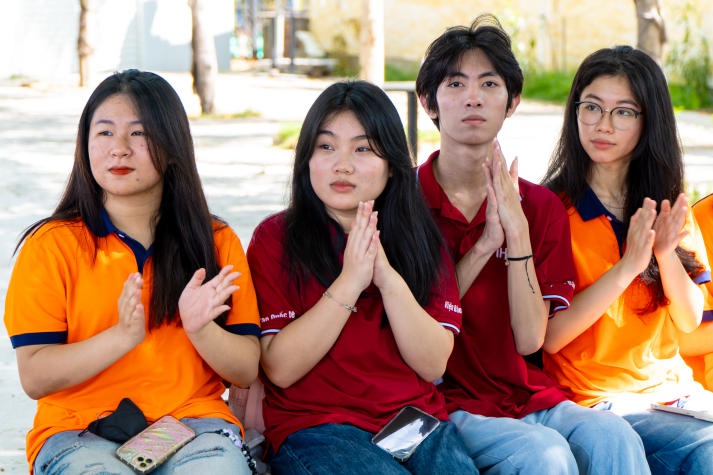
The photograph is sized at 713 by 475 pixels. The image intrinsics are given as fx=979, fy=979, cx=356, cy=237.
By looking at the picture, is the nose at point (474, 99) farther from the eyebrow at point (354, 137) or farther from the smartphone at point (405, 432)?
the smartphone at point (405, 432)

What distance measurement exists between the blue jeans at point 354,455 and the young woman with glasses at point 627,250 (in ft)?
1.94

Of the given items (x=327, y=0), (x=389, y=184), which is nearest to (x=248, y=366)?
(x=389, y=184)

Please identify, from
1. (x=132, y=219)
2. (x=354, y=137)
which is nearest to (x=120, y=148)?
(x=132, y=219)

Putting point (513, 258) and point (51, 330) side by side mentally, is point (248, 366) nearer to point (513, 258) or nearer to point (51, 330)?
point (51, 330)

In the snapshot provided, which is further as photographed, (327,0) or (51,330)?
(327,0)

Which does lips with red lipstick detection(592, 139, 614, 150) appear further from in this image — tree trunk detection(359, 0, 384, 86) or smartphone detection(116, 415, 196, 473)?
tree trunk detection(359, 0, 384, 86)

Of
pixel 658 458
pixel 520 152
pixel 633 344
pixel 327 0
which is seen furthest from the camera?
pixel 327 0

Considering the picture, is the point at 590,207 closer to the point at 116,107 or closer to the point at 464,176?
the point at 464,176

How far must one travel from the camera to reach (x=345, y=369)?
274 centimetres

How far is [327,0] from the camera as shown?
75.4ft

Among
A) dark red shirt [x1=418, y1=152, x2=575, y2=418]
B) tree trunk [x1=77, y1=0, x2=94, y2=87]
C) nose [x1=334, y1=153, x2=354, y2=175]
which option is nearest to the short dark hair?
dark red shirt [x1=418, y1=152, x2=575, y2=418]

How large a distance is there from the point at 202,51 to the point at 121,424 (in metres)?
12.2

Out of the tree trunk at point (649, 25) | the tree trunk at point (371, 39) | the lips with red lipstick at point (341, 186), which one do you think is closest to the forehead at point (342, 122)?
the lips with red lipstick at point (341, 186)

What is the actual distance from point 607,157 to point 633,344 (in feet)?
2.03
